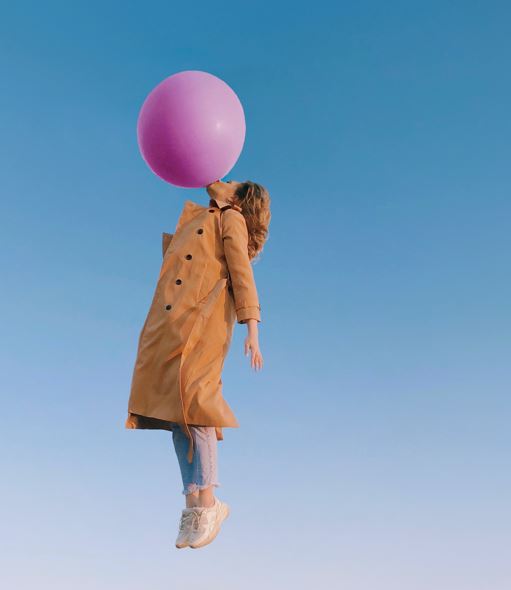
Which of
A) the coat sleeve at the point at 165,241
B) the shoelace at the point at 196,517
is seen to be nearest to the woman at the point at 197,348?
the shoelace at the point at 196,517

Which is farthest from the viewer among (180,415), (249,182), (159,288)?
(249,182)

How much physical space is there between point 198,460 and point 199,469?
2.3 inches

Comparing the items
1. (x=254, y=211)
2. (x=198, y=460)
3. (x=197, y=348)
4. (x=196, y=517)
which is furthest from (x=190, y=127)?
(x=196, y=517)

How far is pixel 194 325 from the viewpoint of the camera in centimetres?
499

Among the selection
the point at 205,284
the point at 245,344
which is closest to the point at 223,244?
the point at 205,284

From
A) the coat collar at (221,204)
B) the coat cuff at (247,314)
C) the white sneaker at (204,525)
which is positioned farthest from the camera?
the coat collar at (221,204)

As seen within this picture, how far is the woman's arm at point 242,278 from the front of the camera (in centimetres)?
500

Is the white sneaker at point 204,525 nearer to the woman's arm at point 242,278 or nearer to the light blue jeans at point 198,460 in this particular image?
the light blue jeans at point 198,460

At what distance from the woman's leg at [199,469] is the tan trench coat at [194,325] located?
0.17 feet

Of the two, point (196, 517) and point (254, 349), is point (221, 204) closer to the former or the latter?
point (254, 349)

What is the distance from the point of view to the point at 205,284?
5176 mm

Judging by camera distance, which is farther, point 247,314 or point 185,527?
point 247,314

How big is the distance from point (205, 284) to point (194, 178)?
0.75m

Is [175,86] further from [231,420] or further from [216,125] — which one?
[231,420]
